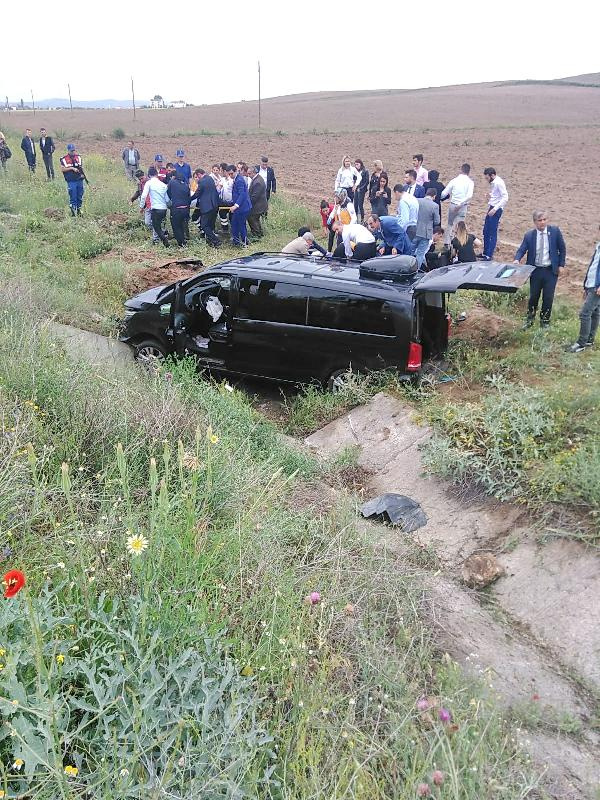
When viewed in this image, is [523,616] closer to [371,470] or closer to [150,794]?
[371,470]

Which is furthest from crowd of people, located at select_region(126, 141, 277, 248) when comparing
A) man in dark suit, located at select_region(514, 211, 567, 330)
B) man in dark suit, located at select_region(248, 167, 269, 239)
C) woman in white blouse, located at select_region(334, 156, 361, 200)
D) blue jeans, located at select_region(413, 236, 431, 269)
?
man in dark suit, located at select_region(514, 211, 567, 330)

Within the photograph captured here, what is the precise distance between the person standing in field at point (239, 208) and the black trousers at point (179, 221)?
107cm

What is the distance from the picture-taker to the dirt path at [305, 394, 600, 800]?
333 centimetres

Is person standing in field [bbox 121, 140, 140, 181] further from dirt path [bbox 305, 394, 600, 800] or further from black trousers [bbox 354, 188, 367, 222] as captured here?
dirt path [bbox 305, 394, 600, 800]

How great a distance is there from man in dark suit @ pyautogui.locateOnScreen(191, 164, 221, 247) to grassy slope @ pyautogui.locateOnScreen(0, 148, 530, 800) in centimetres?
980

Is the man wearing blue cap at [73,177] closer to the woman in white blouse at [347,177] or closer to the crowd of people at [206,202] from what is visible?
the crowd of people at [206,202]

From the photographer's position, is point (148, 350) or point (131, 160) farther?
Answer: point (131, 160)

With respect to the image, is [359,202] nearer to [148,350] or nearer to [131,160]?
[131,160]

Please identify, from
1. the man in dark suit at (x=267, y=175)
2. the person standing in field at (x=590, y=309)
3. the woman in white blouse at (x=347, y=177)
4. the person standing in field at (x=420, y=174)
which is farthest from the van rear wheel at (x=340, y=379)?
the man in dark suit at (x=267, y=175)

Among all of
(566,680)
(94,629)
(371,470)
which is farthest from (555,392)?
(94,629)

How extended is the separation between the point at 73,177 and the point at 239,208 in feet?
14.7

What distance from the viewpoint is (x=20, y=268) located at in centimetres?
1020

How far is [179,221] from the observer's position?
Answer: 1388 centimetres

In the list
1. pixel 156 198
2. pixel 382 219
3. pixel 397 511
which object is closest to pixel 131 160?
pixel 156 198
